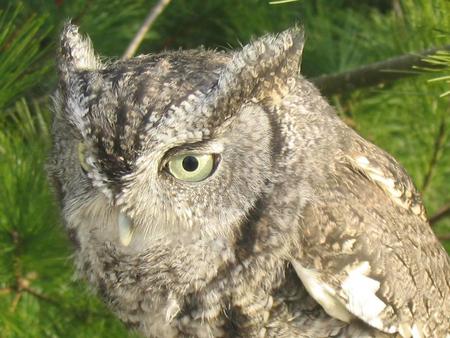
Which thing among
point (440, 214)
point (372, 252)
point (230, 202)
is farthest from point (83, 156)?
point (440, 214)

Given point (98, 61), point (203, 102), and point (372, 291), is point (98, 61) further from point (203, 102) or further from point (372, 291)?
point (372, 291)

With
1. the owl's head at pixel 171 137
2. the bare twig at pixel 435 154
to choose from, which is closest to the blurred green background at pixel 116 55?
the bare twig at pixel 435 154

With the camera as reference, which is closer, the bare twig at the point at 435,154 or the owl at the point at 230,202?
the owl at the point at 230,202

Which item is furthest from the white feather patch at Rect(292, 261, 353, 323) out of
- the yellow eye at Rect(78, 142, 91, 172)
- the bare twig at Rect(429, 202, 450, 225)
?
the bare twig at Rect(429, 202, 450, 225)

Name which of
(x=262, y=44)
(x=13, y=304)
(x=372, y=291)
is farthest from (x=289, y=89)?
(x=13, y=304)

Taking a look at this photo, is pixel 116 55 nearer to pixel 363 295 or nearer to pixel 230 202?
pixel 230 202

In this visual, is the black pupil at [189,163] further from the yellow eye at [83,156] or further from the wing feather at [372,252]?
the wing feather at [372,252]

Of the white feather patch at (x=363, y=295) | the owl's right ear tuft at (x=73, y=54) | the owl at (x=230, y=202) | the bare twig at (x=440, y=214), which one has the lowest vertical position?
the bare twig at (x=440, y=214)
